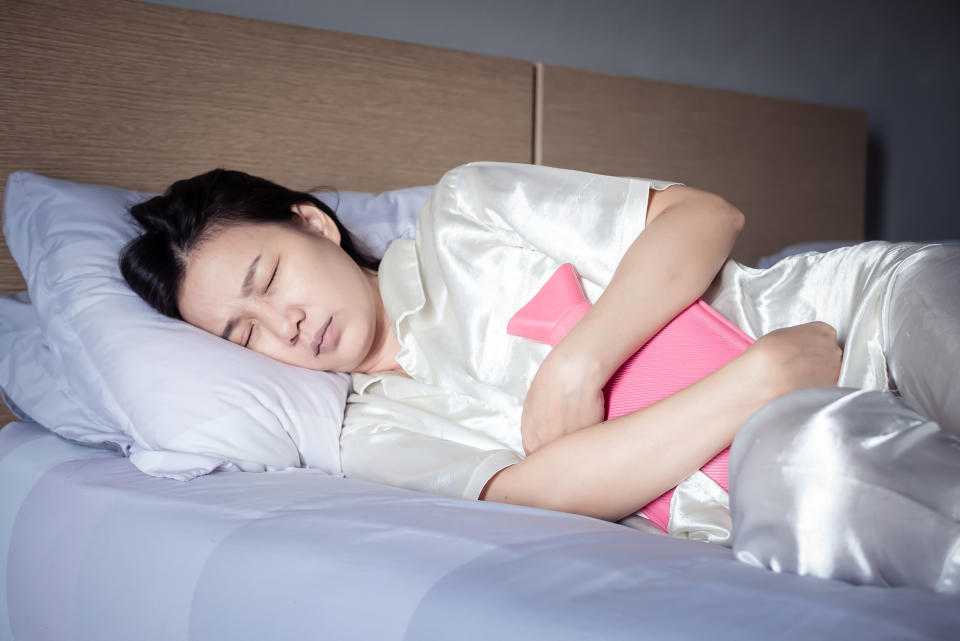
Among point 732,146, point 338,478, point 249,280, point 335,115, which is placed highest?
point 335,115

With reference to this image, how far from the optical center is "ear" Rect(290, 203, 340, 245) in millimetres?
1205

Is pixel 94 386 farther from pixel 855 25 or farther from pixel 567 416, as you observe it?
pixel 855 25

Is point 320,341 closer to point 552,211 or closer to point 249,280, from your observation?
point 249,280

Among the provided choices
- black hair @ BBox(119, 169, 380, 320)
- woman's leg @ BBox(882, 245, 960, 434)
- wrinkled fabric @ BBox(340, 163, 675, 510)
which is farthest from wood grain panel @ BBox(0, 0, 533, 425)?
woman's leg @ BBox(882, 245, 960, 434)

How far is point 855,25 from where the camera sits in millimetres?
2795

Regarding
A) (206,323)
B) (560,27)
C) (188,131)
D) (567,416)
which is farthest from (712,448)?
(560,27)

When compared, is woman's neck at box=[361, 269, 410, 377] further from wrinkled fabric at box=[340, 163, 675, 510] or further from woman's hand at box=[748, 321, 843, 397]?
woman's hand at box=[748, 321, 843, 397]

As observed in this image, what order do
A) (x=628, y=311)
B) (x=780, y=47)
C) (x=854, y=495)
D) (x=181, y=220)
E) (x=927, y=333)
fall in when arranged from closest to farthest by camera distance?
(x=854, y=495), (x=927, y=333), (x=628, y=311), (x=181, y=220), (x=780, y=47)

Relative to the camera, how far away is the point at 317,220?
3.98ft

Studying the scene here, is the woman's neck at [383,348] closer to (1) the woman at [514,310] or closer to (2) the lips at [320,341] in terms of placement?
(1) the woman at [514,310]

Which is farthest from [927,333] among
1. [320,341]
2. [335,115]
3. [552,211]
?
[335,115]

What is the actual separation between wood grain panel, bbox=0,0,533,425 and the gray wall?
162 mm

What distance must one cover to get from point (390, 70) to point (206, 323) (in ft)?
2.69

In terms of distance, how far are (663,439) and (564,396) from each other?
0.41 feet
